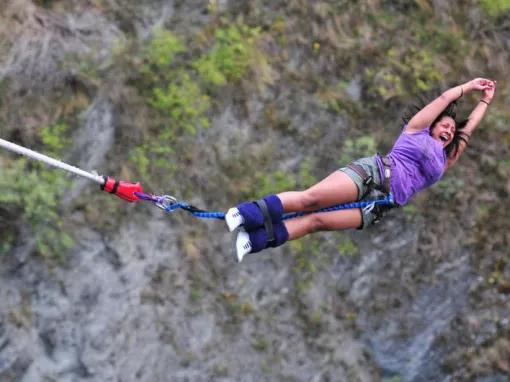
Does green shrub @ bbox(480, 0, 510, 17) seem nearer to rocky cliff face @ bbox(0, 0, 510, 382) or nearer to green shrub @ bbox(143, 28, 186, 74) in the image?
rocky cliff face @ bbox(0, 0, 510, 382)

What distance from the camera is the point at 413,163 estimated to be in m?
5.24

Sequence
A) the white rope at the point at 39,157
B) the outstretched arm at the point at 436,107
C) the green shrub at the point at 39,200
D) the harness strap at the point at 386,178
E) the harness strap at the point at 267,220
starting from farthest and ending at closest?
1. the green shrub at the point at 39,200
2. the outstretched arm at the point at 436,107
3. the harness strap at the point at 386,178
4. the harness strap at the point at 267,220
5. the white rope at the point at 39,157

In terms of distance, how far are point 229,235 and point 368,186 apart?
98.6 inches

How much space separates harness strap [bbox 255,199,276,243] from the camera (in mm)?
4625

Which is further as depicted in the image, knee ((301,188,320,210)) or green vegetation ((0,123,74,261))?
green vegetation ((0,123,74,261))

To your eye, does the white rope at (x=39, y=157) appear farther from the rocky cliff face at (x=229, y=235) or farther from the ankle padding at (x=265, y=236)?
the rocky cliff face at (x=229, y=235)

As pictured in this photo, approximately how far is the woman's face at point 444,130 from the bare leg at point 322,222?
2.86 ft

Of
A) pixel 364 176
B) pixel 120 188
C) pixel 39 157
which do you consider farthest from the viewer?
pixel 364 176

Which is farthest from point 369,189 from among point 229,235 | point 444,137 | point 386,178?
point 229,235

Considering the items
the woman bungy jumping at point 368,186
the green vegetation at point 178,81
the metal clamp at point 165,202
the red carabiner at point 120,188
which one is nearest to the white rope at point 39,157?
the red carabiner at point 120,188

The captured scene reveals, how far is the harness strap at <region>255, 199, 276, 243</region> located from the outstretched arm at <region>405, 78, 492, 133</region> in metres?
1.38

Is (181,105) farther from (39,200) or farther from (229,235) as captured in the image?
(39,200)

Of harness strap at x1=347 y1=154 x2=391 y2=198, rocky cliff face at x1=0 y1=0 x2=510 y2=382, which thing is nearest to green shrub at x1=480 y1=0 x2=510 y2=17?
rocky cliff face at x1=0 y1=0 x2=510 y2=382

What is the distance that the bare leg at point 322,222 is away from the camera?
492 cm
